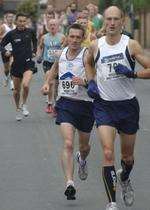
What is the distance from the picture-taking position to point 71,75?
9.98 m

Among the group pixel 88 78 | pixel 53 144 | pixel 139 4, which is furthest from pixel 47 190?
pixel 139 4

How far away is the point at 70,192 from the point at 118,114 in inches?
40.7

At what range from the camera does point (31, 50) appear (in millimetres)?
17094

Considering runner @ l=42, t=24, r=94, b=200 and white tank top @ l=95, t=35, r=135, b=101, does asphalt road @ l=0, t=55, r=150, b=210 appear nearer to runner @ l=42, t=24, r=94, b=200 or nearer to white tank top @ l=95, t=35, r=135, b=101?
runner @ l=42, t=24, r=94, b=200

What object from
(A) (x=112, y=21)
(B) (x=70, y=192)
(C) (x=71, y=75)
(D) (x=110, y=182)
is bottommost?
(B) (x=70, y=192)

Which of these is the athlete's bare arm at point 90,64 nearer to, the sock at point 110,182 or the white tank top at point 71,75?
the white tank top at point 71,75

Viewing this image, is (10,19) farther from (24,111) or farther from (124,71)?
(124,71)

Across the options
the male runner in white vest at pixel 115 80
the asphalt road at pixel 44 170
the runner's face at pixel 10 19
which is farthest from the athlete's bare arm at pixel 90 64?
the runner's face at pixel 10 19

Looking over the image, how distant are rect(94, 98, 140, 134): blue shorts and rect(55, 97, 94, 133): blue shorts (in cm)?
85

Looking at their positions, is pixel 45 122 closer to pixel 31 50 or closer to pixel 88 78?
pixel 31 50

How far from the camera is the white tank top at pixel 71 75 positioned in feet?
32.4

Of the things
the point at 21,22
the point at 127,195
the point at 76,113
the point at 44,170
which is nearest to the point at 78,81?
the point at 76,113

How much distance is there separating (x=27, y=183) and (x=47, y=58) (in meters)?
7.05

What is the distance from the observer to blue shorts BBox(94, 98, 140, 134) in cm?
878
